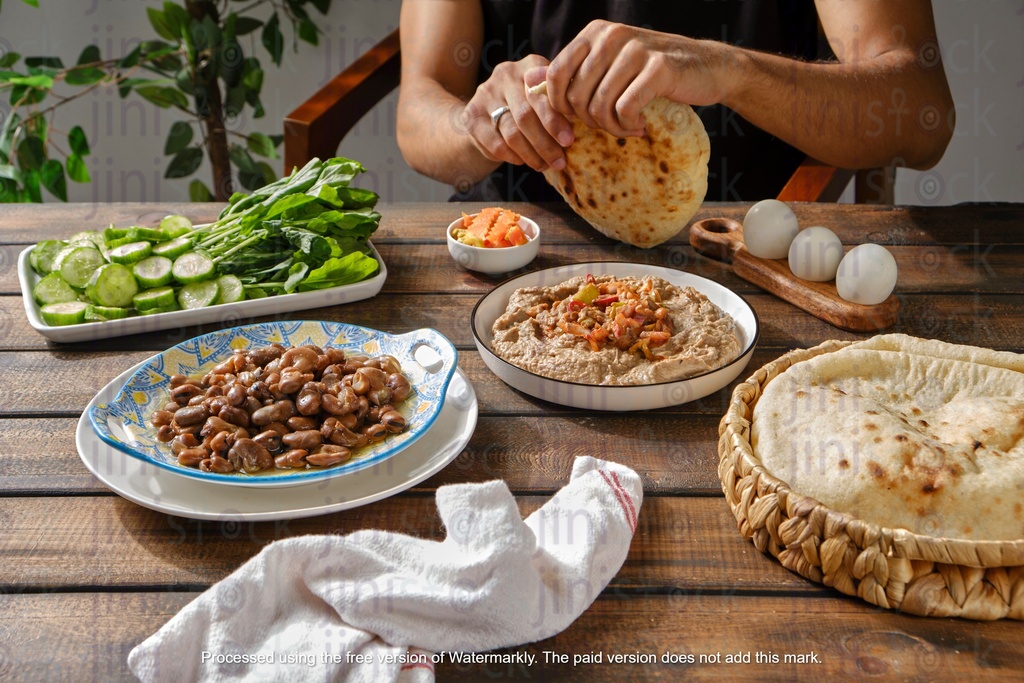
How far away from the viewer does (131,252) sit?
1777mm

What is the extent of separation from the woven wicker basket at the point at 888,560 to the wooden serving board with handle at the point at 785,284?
0.70 metres

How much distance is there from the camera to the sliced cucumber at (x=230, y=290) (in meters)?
1.73

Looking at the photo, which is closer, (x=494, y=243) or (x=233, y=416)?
(x=233, y=416)

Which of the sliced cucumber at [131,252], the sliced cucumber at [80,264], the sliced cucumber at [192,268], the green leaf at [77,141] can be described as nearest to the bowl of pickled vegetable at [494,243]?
the sliced cucumber at [192,268]

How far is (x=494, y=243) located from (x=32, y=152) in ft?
7.38

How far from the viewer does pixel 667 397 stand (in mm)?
1405

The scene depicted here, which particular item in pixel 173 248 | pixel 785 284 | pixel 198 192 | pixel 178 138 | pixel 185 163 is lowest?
pixel 198 192

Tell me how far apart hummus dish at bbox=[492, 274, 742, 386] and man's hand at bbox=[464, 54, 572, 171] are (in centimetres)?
44

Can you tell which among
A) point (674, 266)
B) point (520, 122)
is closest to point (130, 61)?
point (520, 122)

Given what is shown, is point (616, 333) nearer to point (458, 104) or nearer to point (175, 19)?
point (458, 104)

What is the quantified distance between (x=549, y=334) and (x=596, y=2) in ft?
5.21

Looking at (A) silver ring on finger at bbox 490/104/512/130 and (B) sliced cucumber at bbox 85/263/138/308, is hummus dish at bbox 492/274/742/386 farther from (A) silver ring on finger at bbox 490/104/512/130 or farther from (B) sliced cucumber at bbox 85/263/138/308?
(B) sliced cucumber at bbox 85/263/138/308

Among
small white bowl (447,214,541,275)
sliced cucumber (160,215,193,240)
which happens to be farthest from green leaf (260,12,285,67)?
small white bowl (447,214,541,275)

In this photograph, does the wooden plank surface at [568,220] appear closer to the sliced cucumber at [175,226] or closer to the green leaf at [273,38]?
the sliced cucumber at [175,226]
